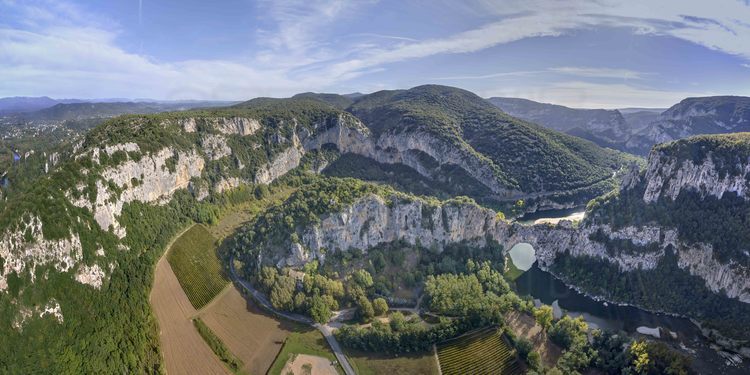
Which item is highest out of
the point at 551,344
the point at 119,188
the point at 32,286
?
the point at 119,188

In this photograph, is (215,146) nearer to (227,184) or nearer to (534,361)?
(227,184)

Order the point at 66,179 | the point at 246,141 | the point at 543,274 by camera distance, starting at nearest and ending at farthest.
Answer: the point at 66,179 → the point at 543,274 → the point at 246,141

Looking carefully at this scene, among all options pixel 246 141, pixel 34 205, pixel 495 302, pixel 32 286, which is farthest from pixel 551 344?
pixel 246 141

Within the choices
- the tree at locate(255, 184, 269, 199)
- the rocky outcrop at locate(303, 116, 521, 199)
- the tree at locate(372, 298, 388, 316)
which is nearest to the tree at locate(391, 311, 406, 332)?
the tree at locate(372, 298, 388, 316)

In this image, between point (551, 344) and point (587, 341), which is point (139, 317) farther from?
point (587, 341)

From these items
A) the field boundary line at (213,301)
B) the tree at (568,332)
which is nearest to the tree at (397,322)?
the tree at (568,332)

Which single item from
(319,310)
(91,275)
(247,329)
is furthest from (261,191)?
(319,310)

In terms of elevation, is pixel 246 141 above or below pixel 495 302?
above

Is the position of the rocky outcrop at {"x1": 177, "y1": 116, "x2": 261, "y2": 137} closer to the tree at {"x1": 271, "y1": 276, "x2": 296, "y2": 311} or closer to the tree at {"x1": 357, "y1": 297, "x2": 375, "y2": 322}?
the tree at {"x1": 271, "y1": 276, "x2": 296, "y2": 311}
